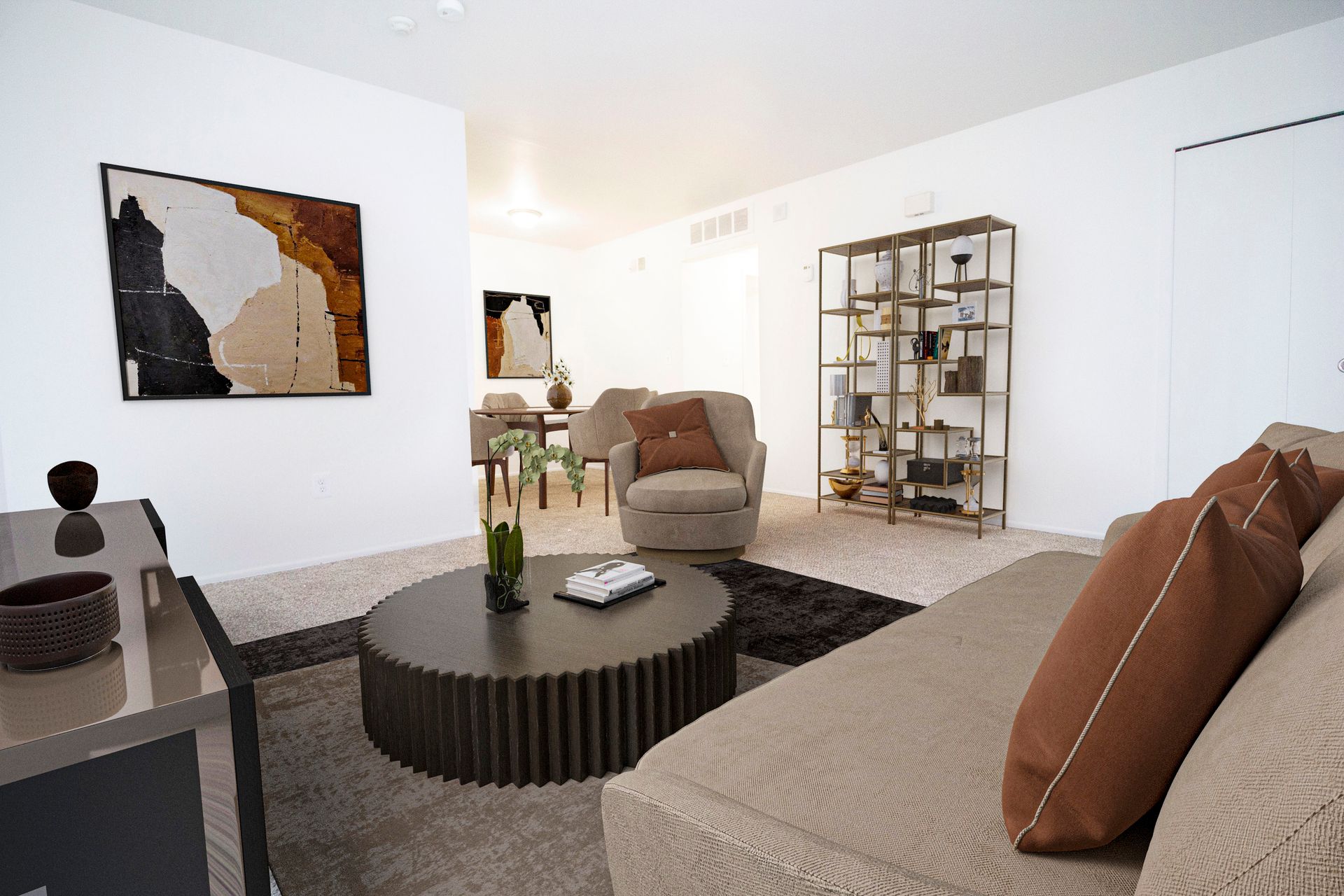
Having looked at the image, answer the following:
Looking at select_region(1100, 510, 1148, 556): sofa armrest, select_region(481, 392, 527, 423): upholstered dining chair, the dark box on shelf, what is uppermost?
select_region(481, 392, 527, 423): upholstered dining chair

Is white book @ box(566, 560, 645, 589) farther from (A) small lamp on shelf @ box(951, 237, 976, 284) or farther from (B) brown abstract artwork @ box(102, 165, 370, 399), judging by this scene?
(A) small lamp on shelf @ box(951, 237, 976, 284)

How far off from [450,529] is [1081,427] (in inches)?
159

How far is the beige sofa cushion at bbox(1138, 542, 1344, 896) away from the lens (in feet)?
Result: 1.29

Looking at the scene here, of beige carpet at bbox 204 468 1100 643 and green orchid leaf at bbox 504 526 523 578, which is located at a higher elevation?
green orchid leaf at bbox 504 526 523 578

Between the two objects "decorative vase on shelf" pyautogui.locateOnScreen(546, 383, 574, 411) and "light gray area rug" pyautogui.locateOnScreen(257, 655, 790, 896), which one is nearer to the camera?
"light gray area rug" pyautogui.locateOnScreen(257, 655, 790, 896)

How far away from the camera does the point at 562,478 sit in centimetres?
699

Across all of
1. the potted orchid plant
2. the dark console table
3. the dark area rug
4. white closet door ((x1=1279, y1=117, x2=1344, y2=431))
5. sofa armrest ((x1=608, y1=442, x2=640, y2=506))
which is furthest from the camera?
sofa armrest ((x1=608, y1=442, x2=640, y2=506))

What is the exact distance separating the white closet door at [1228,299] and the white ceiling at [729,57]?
64cm

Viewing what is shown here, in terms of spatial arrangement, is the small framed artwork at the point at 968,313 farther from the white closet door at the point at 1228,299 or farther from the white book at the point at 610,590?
the white book at the point at 610,590

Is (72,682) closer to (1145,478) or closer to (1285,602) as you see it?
(1285,602)

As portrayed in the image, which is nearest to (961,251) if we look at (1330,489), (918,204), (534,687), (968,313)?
(968,313)

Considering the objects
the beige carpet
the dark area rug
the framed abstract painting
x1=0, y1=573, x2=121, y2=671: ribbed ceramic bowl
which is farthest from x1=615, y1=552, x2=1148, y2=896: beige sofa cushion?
the framed abstract painting

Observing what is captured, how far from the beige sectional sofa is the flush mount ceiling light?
5.64 m

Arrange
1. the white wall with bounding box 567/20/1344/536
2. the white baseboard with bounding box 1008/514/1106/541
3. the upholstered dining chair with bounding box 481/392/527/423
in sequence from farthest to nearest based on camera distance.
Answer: the upholstered dining chair with bounding box 481/392/527/423
the white baseboard with bounding box 1008/514/1106/541
the white wall with bounding box 567/20/1344/536
